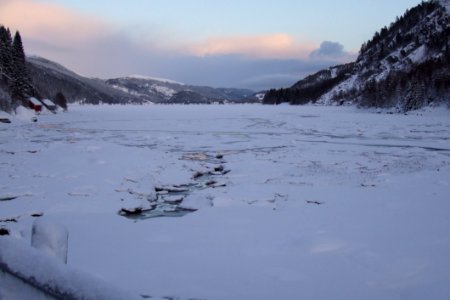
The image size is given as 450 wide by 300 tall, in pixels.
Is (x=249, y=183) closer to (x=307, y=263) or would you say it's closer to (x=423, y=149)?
(x=307, y=263)

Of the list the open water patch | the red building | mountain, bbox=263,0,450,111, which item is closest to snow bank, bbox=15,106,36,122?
the red building

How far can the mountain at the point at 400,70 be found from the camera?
6231 cm

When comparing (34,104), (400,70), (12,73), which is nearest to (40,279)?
(12,73)

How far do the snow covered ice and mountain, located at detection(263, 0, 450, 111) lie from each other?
50694mm

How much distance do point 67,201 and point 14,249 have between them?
8.56 metres

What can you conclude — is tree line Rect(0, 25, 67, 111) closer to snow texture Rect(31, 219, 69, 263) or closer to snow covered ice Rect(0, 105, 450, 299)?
snow covered ice Rect(0, 105, 450, 299)

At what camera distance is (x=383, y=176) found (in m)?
13.2

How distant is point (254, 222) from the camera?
27.9 ft

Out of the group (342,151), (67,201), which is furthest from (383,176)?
(67,201)

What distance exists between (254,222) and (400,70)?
11009cm

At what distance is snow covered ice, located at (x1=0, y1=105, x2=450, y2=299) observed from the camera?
563 cm

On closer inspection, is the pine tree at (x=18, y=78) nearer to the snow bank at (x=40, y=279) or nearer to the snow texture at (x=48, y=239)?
the snow texture at (x=48, y=239)

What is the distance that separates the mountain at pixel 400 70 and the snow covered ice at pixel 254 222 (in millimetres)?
50694

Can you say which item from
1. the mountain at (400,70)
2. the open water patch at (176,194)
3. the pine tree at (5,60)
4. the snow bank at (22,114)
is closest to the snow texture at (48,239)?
the open water patch at (176,194)
